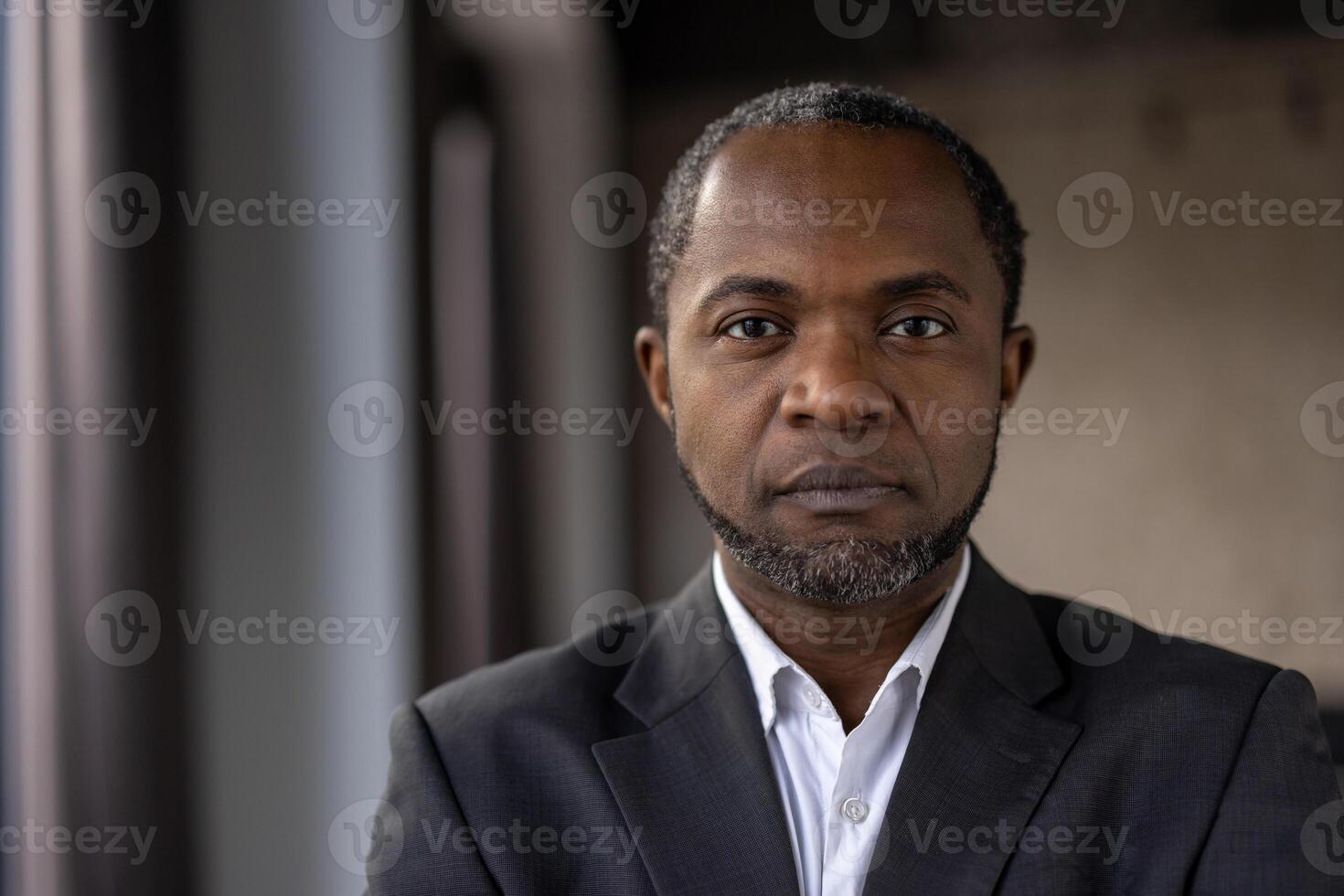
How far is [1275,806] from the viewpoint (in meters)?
1.08

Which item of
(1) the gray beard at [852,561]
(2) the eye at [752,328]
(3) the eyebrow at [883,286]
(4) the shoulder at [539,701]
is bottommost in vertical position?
(4) the shoulder at [539,701]

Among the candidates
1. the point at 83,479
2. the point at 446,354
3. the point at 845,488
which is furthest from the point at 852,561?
the point at 446,354

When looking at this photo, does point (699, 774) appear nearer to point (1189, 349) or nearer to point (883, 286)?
point (883, 286)

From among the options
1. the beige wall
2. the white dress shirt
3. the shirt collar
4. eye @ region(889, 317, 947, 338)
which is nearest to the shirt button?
the white dress shirt

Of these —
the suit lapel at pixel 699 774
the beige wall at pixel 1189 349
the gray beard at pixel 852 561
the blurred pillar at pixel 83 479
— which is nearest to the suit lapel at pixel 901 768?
the suit lapel at pixel 699 774

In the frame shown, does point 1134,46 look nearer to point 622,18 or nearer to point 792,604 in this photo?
point 622,18

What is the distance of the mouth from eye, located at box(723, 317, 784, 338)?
0.17m

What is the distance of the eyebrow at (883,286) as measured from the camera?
3.91ft

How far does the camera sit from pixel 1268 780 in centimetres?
110

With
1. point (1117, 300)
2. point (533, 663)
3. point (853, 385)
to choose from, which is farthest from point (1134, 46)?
point (533, 663)

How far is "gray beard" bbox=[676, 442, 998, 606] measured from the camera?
118 centimetres

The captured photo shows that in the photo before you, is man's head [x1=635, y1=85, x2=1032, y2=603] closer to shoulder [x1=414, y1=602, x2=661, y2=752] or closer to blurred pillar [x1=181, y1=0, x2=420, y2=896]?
shoulder [x1=414, y1=602, x2=661, y2=752]

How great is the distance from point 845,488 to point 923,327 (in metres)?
0.21

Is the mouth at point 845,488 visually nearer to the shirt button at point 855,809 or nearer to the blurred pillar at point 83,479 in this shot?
the shirt button at point 855,809
